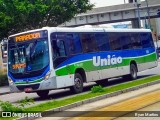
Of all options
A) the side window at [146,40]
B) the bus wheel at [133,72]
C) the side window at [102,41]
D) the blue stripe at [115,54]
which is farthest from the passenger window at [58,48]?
the side window at [146,40]

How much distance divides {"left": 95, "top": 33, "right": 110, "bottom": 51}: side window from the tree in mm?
13535

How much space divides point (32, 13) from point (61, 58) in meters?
17.6

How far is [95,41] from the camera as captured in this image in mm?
20781

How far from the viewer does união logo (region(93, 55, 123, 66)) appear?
20508 millimetres

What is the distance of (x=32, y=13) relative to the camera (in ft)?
114

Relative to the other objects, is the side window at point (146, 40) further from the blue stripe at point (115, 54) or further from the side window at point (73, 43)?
the side window at point (73, 43)

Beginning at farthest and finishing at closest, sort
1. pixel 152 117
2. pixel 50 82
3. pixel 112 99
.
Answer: pixel 50 82 → pixel 112 99 → pixel 152 117

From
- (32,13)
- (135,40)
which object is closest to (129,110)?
(135,40)

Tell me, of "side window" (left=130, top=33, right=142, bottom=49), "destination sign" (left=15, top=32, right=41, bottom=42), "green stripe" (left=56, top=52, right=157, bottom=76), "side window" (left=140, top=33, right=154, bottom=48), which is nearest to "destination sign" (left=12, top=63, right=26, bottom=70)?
"destination sign" (left=15, top=32, right=41, bottom=42)

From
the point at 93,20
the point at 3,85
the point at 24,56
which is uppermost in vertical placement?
the point at 93,20

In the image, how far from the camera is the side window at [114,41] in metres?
22.3

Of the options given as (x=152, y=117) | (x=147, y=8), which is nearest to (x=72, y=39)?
(x=152, y=117)

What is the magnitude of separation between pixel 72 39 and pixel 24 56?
8.50 feet

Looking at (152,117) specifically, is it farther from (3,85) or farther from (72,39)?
(3,85)
